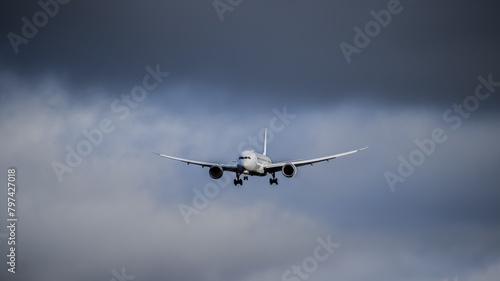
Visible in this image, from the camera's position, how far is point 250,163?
153m

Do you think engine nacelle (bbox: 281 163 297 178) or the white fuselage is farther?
engine nacelle (bbox: 281 163 297 178)

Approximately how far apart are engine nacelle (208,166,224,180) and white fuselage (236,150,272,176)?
351 centimetres

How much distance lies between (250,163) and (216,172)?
20.8 ft

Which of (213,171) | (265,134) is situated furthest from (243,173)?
(265,134)

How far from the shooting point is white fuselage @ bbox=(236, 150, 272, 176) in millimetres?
152875

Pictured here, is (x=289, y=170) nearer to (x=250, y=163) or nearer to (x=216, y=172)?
(x=250, y=163)

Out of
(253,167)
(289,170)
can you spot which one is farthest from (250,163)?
(289,170)

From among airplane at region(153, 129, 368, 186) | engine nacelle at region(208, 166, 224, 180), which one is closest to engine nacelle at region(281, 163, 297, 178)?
airplane at region(153, 129, 368, 186)

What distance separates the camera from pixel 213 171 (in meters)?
156

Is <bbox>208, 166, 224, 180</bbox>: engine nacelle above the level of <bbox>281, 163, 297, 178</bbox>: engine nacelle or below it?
above

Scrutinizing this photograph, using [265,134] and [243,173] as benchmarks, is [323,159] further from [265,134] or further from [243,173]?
[265,134]

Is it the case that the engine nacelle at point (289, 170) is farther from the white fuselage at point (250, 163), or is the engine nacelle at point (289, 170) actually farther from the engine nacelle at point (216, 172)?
the engine nacelle at point (216, 172)

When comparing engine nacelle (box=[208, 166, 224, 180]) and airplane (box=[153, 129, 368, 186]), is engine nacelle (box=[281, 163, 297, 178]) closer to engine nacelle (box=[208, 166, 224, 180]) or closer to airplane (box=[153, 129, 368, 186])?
airplane (box=[153, 129, 368, 186])

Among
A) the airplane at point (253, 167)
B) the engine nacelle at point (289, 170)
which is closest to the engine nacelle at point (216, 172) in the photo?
the airplane at point (253, 167)
